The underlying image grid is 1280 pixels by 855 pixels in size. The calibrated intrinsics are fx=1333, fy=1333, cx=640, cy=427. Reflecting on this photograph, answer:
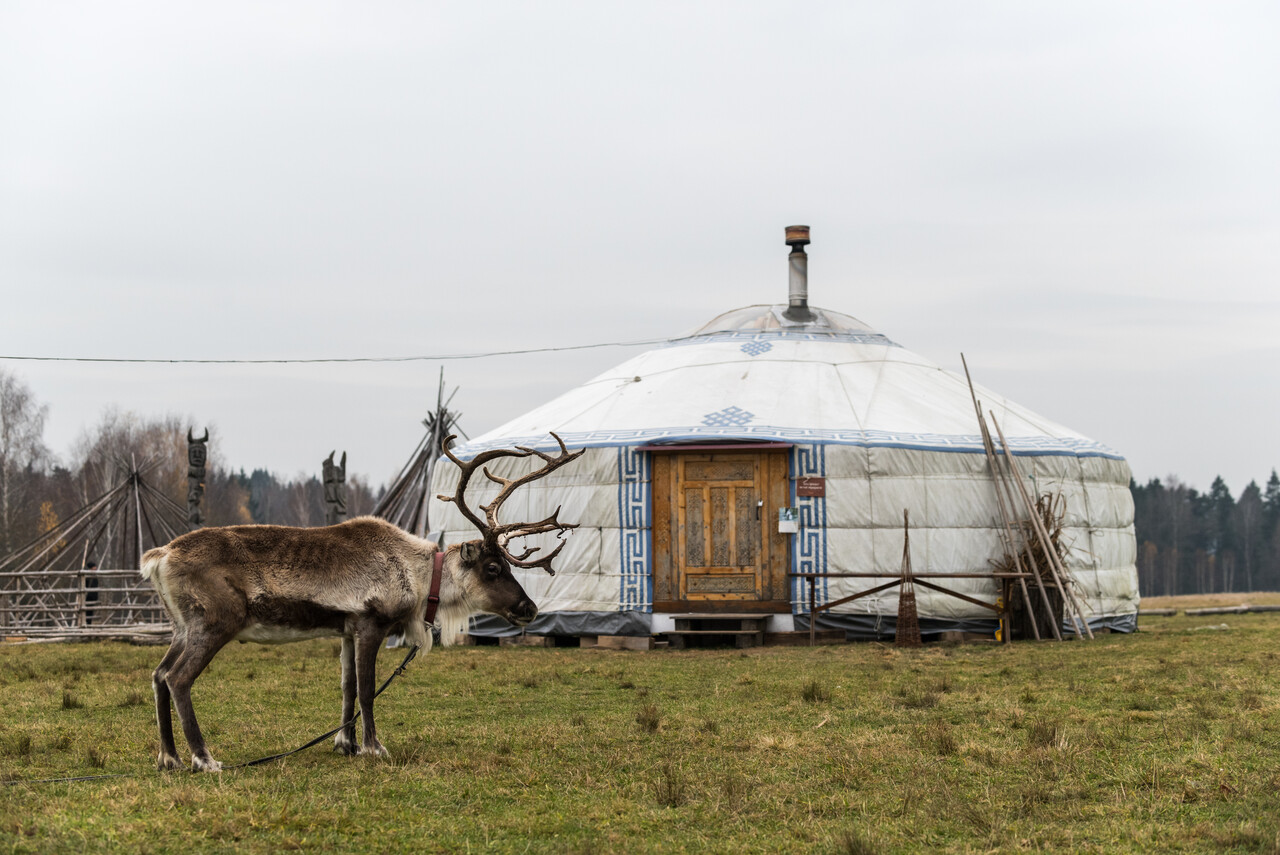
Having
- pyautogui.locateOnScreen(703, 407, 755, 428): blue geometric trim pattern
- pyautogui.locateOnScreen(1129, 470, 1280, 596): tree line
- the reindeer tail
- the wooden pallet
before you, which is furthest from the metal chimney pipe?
pyautogui.locateOnScreen(1129, 470, 1280, 596): tree line

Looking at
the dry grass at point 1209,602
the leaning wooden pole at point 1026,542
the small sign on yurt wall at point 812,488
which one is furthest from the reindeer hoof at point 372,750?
the dry grass at point 1209,602

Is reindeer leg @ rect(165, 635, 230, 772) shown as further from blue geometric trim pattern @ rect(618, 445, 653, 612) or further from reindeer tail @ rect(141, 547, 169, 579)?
blue geometric trim pattern @ rect(618, 445, 653, 612)

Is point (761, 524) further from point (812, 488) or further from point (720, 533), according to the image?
point (812, 488)

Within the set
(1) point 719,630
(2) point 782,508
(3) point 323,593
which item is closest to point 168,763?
(3) point 323,593

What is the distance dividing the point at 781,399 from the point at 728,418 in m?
0.91

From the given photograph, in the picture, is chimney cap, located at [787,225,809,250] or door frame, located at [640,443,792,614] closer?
door frame, located at [640,443,792,614]

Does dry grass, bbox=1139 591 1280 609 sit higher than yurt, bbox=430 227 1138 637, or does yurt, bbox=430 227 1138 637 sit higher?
yurt, bbox=430 227 1138 637

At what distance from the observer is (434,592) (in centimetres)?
674

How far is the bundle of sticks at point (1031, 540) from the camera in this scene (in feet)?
46.5

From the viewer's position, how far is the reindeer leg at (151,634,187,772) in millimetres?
5949

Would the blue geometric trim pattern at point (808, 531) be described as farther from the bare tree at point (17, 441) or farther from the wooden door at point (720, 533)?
the bare tree at point (17, 441)

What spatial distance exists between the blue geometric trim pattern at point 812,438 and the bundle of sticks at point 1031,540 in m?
0.32

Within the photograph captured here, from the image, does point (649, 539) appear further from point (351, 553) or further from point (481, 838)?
point (481, 838)

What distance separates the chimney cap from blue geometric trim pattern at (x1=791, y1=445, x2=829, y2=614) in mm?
4641
